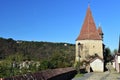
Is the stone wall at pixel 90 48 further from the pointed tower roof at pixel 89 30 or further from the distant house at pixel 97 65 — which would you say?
the distant house at pixel 97 65

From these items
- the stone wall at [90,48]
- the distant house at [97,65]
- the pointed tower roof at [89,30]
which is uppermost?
the pointed tower roof at [89,30]

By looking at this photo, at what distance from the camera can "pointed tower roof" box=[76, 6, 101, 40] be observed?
80481 millimetres

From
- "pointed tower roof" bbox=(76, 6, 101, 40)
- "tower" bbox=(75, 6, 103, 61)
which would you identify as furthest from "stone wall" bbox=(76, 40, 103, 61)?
"pointed tower roof" bbox=(76, 6, 101, 40)

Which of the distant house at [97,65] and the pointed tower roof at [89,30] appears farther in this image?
the pointed tower roof at [89,30]

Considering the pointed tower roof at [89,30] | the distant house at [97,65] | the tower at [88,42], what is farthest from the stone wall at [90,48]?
A: the distant house at [97,65]

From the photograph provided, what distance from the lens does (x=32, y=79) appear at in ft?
51.7

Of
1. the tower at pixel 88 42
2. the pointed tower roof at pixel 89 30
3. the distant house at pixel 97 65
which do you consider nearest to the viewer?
the distant house at pixel 97 65

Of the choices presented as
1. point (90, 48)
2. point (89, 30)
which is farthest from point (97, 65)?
point (89, 30)

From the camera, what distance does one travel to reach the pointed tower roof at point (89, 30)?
264 ft

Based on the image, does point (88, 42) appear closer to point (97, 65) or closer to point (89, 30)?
point (89, 30)

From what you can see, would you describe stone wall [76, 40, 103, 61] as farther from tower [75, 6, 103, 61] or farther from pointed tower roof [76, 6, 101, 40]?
pointed tower roof [76, 6, 101, 40]

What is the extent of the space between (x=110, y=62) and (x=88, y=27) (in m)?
32.3

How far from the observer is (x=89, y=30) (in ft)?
267

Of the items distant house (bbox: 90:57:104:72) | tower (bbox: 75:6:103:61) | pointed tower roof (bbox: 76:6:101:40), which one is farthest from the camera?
pointed tower roof (bbox: 76:6:101:40)
